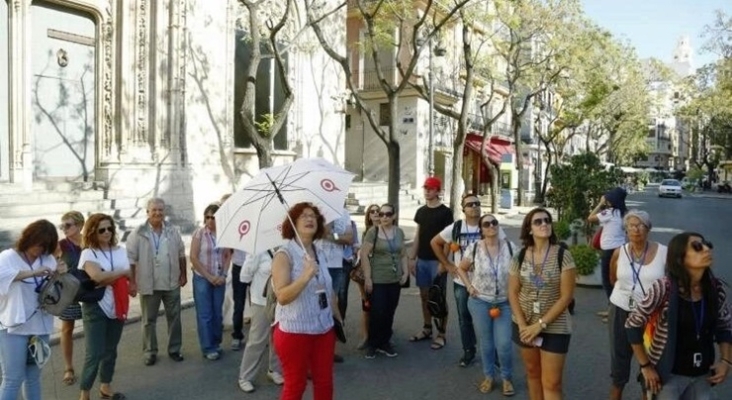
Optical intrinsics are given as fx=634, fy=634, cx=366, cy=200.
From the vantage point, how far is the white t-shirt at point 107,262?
17.0 feet

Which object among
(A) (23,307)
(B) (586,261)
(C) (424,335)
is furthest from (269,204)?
(B) (586,261)

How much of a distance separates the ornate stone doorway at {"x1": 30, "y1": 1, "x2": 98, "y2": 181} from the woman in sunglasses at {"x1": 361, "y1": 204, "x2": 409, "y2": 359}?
10857mm

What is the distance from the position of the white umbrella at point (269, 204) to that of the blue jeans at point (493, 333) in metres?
1.71

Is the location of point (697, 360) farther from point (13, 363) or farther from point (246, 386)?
point (13, 363)

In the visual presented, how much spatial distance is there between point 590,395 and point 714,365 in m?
2.23

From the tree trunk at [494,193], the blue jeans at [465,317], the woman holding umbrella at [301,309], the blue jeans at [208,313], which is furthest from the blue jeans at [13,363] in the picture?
the tree trunk at [494,193]

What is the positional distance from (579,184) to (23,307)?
34.3 ft

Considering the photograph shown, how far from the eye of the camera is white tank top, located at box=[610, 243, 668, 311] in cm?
488

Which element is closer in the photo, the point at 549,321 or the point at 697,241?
the point at 697,241

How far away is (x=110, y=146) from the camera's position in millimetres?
15680

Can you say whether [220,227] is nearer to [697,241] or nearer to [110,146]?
[697,241]

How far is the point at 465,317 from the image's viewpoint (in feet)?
20.5

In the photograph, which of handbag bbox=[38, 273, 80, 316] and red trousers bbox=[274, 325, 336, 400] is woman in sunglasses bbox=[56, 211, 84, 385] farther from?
red trousers bbox=[274, 325, 336, 400]

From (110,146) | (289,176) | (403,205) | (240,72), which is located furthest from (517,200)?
(289,176)
